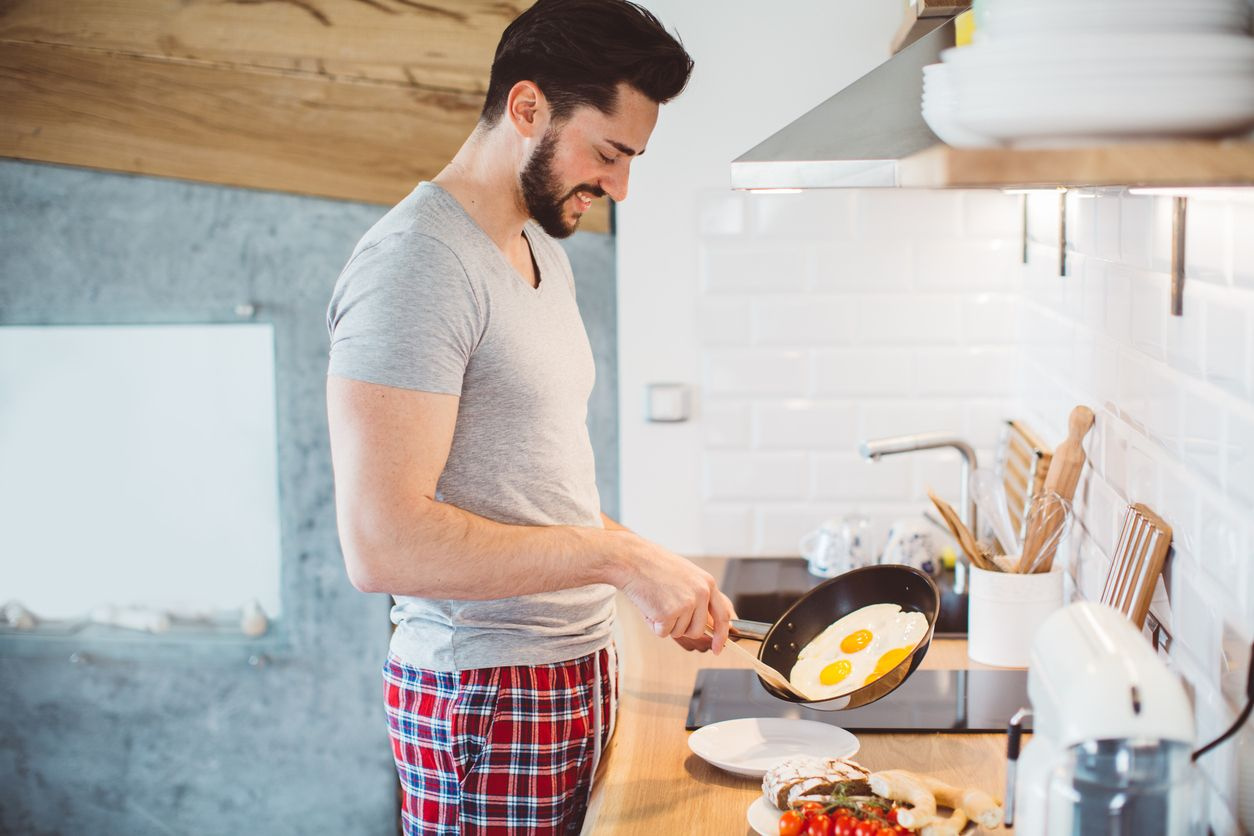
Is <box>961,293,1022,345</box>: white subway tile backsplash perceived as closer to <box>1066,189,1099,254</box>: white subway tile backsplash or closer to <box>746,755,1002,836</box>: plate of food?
<box>1066,189,1099,254</box>: white subway tile backsplash

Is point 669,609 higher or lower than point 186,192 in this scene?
lower

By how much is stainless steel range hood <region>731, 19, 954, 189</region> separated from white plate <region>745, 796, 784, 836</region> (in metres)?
0.65

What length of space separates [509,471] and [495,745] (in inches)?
13.4

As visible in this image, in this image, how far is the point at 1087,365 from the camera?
1864 millimetres

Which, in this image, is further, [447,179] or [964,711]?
[964,711]

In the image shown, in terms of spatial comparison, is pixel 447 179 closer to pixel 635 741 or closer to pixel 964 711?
pixel 635 741

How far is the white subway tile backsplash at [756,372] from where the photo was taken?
267 cm

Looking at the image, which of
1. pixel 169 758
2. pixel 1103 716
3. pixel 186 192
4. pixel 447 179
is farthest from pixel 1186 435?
pixel 169 758

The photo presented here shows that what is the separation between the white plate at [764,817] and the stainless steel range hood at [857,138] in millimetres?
655

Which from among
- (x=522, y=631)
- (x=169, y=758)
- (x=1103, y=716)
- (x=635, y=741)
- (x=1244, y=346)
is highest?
(x=1244, y=346)

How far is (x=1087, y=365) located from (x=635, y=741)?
2.83 ft

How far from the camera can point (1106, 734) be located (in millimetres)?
890

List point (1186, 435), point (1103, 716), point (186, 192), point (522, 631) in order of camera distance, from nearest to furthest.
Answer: point (1103, 716), point (1186, 435), point (522, 631), point (186, 192)

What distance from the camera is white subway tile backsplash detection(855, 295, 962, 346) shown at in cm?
262
